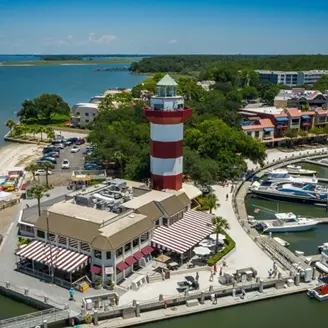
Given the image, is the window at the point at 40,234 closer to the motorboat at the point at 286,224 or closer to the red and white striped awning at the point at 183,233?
the red and white striped awning at the point at 183,233

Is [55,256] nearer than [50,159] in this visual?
Yes

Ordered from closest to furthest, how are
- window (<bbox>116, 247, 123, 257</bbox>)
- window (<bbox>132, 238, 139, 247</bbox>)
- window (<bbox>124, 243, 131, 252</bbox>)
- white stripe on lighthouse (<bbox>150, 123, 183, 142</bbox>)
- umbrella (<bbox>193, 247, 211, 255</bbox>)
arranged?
window (<bbox>116, 247, 123, 257</bbox>)
window (<bbox>124, 243, 131, 252</bbox>)
window (<bbox>132, 238, 139, 247</bbox>)
umbrella (<bbox>193, 247, 211, 255</bbox>)
white stripe on lighthouse (<bbox>150, 123, 183, 142</bbox>)

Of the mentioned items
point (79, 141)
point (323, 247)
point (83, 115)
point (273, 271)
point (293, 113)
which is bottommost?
point (323, 247)

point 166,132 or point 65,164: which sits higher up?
point 166,132

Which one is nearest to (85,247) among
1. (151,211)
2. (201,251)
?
(151,211)

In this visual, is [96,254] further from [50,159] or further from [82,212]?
[50,159]

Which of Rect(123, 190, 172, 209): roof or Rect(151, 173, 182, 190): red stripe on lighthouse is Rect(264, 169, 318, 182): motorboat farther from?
Rect(123, 190, 172, 209): roof

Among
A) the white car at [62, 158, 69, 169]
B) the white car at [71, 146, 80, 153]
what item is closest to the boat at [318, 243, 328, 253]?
the white car at [62, 158, 69, 169]
